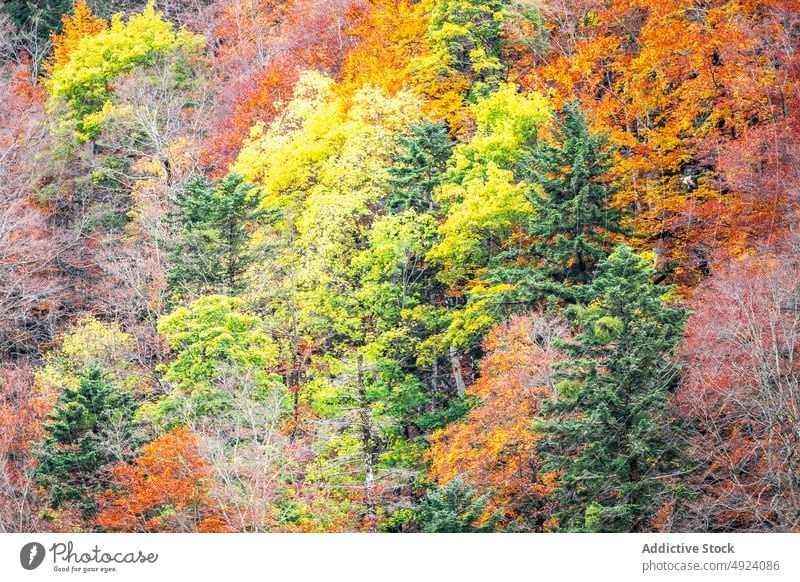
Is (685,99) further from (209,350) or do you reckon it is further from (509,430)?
(209,350)

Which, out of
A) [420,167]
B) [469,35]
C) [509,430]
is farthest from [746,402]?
[469,35]

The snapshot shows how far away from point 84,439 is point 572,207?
14.3 m

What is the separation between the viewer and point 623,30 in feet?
129

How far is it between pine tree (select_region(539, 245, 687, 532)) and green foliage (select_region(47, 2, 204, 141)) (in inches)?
1271

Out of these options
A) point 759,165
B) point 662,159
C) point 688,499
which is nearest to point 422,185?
point 662,159

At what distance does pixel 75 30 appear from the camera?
58.8 m

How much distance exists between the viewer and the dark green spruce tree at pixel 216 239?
36.2 meters

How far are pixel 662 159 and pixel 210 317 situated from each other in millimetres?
14019

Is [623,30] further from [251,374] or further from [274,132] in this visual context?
[251,374]

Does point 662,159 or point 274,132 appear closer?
point 662,159

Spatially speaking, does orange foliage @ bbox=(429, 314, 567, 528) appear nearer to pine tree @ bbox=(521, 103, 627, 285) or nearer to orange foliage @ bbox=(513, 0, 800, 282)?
pine tree @ bbox=(521, 103, 627, 285)

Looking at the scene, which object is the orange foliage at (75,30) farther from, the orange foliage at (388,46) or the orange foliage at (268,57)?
the orange foliage at (388,46)
